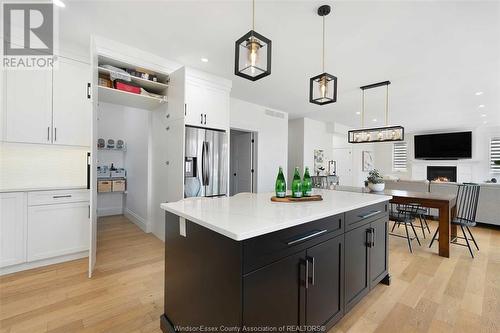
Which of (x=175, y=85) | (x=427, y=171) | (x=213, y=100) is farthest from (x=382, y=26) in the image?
(x=427, y=171)

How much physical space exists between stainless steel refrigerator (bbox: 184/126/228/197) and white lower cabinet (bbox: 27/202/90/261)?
1.36m

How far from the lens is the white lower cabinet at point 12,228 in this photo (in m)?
2.42

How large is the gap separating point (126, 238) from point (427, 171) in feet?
35.6

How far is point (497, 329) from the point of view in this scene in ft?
5.59

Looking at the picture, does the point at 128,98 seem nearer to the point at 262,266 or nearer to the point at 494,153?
the point at 262,266

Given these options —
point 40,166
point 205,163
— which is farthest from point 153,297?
point 40,166

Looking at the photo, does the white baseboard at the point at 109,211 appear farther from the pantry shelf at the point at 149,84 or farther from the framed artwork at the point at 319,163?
the framed artwork at the point at 319,163

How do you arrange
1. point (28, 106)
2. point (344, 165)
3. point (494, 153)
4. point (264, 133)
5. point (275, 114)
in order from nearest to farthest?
point (28, 106) < point (264, 133) < point (275, 114) < point (494, 153) < point (344, 165)

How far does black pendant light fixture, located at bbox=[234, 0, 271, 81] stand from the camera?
1.56 m

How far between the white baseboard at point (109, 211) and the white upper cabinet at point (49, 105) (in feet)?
8.71

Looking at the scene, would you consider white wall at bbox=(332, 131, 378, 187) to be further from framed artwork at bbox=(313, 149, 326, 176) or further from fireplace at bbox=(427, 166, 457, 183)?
fireplace at bbox=(427, 166, 457, 183)

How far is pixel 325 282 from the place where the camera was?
4.96 feet

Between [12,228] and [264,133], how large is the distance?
455cm

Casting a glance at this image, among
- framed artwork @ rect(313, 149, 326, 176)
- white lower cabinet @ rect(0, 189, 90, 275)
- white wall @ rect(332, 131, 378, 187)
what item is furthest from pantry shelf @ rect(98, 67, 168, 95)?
white wall @ rect(332, 131, 378, 187)
